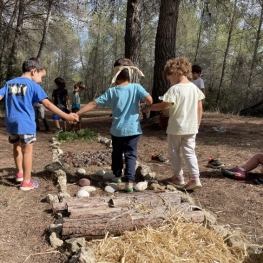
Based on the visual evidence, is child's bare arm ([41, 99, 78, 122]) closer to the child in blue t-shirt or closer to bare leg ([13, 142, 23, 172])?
the child in blue t-shirt

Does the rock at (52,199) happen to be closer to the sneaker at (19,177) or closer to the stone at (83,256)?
the sneaker at (19,177)

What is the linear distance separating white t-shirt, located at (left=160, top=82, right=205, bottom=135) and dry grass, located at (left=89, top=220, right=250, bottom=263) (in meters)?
1.40

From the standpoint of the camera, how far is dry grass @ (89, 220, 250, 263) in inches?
92.7

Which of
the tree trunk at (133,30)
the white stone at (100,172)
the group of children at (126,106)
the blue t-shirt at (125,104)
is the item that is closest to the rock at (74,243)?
the group of children at (126,106)

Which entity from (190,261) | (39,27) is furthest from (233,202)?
(39,27)

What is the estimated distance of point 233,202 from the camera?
359 cm

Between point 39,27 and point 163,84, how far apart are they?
557 inches

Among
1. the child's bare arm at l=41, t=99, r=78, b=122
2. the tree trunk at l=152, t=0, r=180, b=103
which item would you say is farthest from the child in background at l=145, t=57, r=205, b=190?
the tree trunk at l=152, t=0, r=180, b=103

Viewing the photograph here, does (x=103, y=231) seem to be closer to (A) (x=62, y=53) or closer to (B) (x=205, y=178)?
(B) (x=205, y=178)

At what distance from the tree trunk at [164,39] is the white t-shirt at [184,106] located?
13.9 feet

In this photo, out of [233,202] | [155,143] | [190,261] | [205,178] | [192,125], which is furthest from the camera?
[155,143]

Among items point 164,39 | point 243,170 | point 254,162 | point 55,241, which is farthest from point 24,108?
point 164,39

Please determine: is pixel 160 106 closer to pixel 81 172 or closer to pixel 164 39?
pixel 81 172

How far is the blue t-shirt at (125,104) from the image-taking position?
381 centimetres
